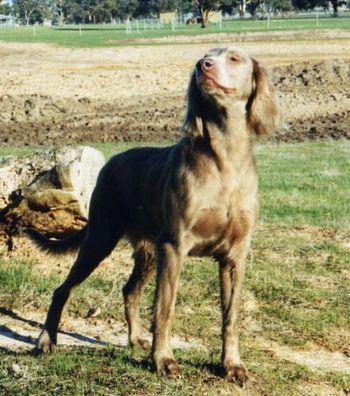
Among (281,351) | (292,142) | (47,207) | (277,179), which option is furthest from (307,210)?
(292,142)

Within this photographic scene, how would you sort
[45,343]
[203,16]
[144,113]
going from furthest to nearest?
[203,16] < [144,113] < [45,343]

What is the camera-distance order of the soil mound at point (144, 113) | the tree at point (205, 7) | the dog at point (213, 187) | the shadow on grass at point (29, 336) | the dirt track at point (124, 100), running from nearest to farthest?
the dog at point (213, 187), the shadow on grass at point (29, 336), the soil mound at point (144, 113), the dirt track at point (124, 100), the tree at point (205, 7)

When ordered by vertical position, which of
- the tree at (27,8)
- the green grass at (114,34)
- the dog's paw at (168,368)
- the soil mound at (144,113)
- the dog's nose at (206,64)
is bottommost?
the tree at (27,8)

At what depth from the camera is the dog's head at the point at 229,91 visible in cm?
491

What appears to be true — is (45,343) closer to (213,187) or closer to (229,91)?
(213,187)

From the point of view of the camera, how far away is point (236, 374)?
5.28m

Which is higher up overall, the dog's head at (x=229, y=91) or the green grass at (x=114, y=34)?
the dog's head at (x=229, y=91)

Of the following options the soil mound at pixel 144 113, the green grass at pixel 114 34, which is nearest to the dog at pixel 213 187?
the soil mound at pixel 144 113

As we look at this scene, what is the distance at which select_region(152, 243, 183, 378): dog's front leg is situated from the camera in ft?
16.8

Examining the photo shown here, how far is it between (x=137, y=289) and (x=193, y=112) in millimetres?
1637

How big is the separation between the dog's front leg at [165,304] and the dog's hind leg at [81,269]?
35.1 inches

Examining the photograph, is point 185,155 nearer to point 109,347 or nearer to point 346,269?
point 109,347

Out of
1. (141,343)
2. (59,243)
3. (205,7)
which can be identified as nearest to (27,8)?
(205,7)

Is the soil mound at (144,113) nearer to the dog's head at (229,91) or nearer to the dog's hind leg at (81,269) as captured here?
the dog's hind leg at (81,269)
